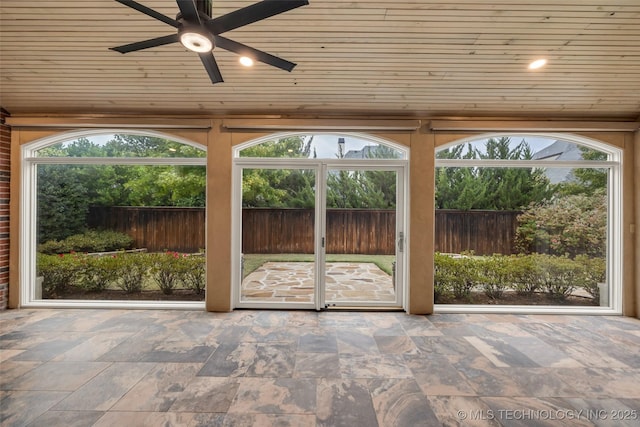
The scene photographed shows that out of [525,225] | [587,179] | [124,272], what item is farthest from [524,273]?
[124,272]

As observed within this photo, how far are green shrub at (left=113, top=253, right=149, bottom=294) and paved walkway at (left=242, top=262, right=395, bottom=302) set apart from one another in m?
1.54

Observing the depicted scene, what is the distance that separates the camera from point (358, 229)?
3996 mm

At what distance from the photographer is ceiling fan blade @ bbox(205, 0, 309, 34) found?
5.24ft

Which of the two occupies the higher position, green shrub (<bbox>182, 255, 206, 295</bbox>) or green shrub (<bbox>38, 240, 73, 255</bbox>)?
green shrub (<bbox>38, 240, 73, 255</bbox>)

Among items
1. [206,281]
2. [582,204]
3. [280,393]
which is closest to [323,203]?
[206,281]

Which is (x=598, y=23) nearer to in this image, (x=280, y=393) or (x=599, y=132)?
(x=599, y=132)

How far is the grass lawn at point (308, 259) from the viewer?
4.04 metres

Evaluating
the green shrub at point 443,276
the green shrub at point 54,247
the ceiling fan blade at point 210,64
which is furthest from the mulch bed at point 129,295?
the green shrub at point 443,276

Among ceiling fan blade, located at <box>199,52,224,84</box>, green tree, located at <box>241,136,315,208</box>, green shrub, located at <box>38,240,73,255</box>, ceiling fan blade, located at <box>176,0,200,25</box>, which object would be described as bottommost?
green shrub, located at <box>38,240,73,255</box>

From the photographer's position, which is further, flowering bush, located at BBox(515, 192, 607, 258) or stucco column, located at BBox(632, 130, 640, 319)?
flowering bush, located at BBox(515, 192, 607, 258)

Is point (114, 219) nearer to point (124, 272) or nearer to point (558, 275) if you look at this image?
point (124, 272)

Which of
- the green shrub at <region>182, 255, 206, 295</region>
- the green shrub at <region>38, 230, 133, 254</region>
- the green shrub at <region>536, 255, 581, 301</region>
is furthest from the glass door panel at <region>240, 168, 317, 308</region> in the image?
the green shrub at <region>536, 255, 581, 301</region>

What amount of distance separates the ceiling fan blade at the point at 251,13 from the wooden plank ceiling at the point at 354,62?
32.7 inches

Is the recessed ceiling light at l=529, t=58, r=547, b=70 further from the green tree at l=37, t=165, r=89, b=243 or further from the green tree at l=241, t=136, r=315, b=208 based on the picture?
the green tree at l=37, t=165, r=89, b=243
